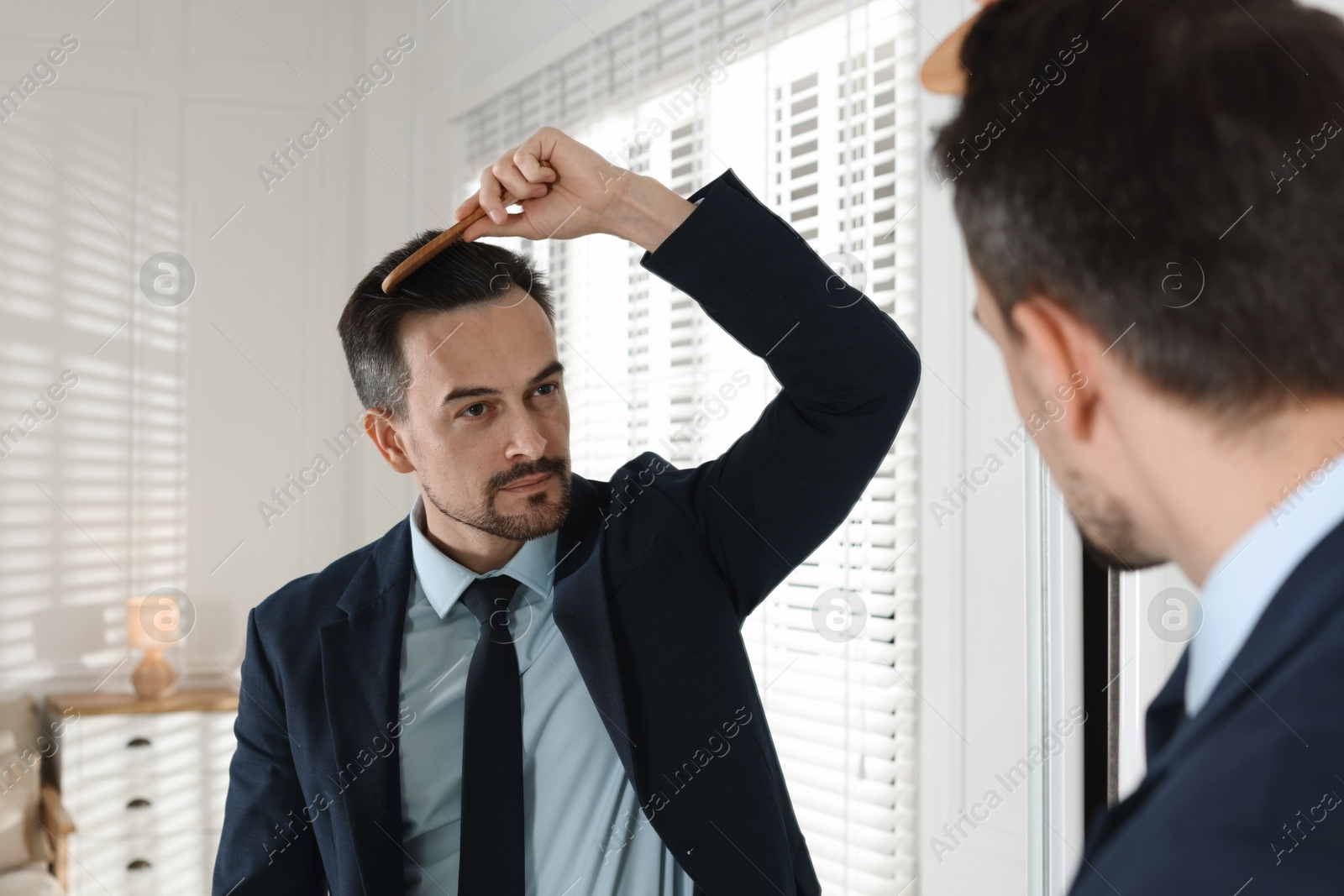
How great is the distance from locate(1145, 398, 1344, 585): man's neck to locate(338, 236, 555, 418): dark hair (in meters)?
1.05

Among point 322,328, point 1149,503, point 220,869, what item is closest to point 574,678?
point 220,869

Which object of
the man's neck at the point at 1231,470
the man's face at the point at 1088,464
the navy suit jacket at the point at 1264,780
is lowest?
the navy suit jacket at the point at 1264,780

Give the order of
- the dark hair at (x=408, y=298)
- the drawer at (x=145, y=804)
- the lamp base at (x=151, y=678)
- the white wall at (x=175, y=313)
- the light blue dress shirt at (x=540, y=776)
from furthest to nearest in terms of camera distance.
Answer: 1. the white wall at (x=175, y=313)
2. the lamp base at (x=151, y=678)
3. the drawer at (x=145, y=804)
4. the dark hair at (x=408, y=298)
5. the light blue dress shirt at (x=540, y=776)

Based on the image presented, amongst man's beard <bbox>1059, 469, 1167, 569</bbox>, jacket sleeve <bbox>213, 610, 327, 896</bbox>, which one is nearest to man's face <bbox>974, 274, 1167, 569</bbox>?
man's beard <bbox>1059, 469, 1167, 569</bbox>

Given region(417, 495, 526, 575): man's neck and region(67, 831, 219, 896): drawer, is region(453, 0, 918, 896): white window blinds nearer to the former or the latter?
region(417, 495, 526, 575): man's neck

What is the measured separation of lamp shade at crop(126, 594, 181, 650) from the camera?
3.14 m

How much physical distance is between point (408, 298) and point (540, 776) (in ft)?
2.19

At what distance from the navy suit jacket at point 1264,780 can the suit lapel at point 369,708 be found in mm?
941

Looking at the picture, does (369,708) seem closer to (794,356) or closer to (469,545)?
(469,545)

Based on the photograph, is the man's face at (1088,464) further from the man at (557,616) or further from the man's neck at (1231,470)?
the man at (557,616)

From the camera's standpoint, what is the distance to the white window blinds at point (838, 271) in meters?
1.84

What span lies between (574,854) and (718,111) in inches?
66.7

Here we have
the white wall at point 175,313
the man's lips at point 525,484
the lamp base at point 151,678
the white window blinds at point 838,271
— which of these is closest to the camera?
the man's lips at point 525,484

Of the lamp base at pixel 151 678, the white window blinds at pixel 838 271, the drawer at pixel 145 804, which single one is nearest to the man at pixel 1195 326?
the white window blinds at pixel 838 271
